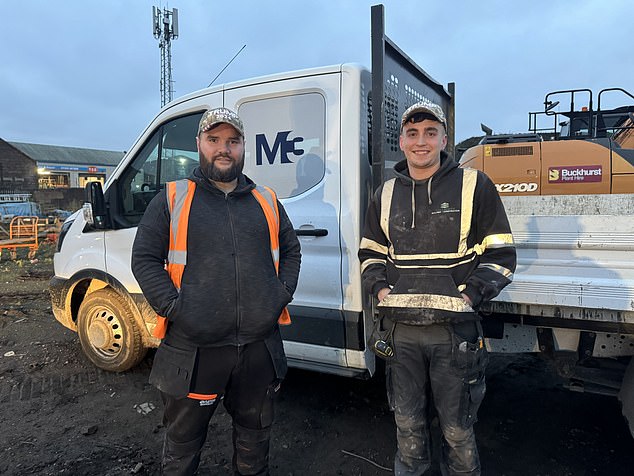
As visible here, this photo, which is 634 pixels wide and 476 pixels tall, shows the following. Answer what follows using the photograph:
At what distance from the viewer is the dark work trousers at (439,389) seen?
1.99m

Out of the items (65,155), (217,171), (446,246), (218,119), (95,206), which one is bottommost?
(446,246)

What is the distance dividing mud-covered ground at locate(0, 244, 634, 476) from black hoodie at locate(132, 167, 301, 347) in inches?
47.3

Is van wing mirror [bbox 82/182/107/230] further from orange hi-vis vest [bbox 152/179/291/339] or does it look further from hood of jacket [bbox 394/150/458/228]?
hood of jacket [bbox 394/150/458/228]

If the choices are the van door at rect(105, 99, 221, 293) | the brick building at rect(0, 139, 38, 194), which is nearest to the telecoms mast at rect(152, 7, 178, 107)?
the van door at rect(105, 99, 221, 293)

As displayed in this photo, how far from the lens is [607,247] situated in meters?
2.06

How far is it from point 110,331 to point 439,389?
2.80 m

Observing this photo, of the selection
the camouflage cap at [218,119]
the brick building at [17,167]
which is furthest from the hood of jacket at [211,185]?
the brick building at [17,167]

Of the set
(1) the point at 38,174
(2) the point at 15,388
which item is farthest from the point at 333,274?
(1) the point at 38,174

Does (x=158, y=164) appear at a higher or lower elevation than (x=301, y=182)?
higher

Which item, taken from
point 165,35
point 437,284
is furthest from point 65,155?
point 437,284

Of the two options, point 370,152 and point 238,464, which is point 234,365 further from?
point 370,152

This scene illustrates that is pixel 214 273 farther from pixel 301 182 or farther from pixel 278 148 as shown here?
pixel 278 148

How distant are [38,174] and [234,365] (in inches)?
1944

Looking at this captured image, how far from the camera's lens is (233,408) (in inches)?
84.8
